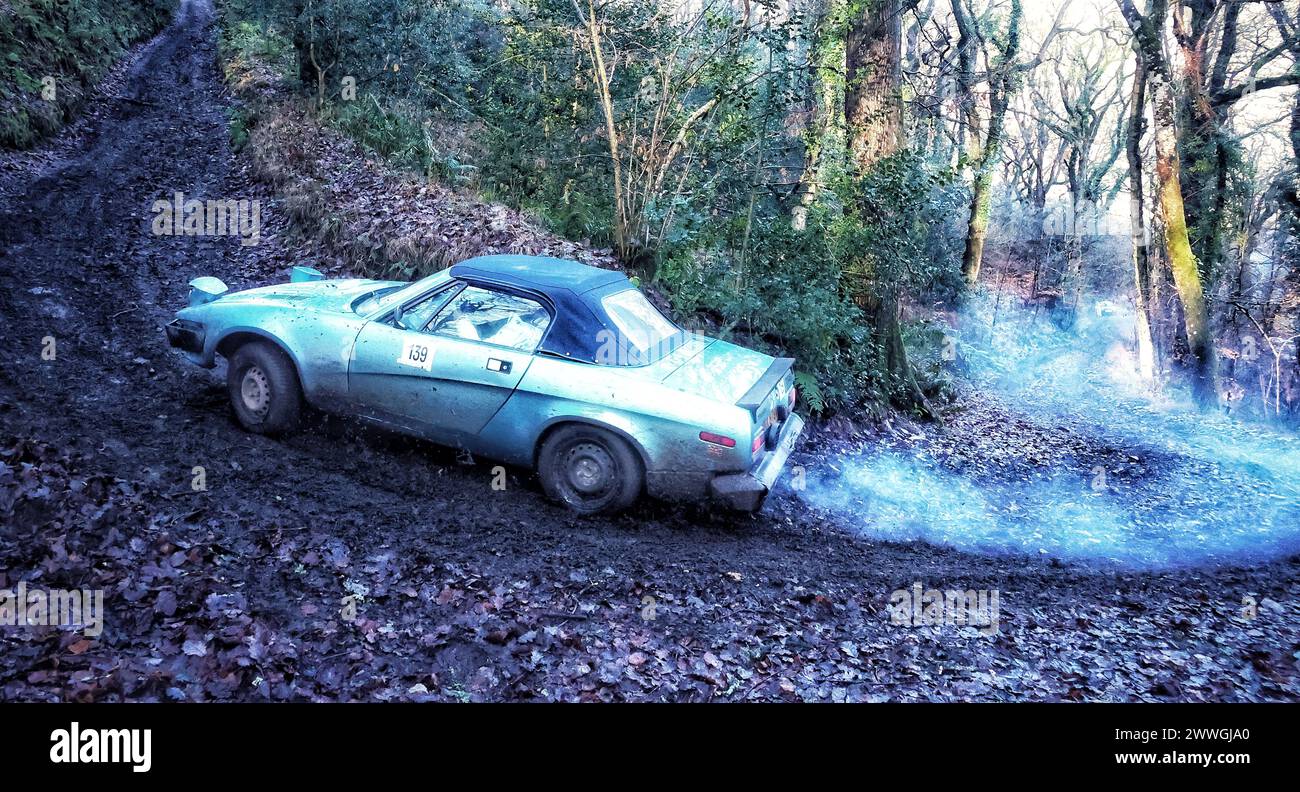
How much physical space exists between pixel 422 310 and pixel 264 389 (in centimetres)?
143

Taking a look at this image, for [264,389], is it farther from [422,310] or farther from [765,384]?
[765,384]

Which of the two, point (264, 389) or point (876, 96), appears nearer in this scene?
point (264, 389)

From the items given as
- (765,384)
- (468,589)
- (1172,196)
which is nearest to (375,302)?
(468,589)

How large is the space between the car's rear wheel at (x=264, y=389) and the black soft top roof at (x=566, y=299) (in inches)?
60.7

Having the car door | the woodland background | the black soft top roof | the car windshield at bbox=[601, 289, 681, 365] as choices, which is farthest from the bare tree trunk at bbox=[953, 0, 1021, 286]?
the car door

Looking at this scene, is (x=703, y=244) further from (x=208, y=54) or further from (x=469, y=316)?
(x=208, y=54)

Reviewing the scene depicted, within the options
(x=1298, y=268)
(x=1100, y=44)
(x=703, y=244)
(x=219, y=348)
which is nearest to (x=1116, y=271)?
(x=1100, y=44)

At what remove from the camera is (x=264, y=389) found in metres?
5.84

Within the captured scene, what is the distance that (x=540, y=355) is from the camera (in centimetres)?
548

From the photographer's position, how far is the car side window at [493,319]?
18.3 ft

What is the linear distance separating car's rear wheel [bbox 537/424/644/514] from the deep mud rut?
182 mm

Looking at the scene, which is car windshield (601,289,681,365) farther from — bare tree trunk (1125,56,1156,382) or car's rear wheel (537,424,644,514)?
bare tree trunk (1125,56,1156,382)

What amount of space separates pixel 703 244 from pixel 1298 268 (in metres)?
A: 15.0

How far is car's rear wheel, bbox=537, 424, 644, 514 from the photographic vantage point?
17.7 ft
